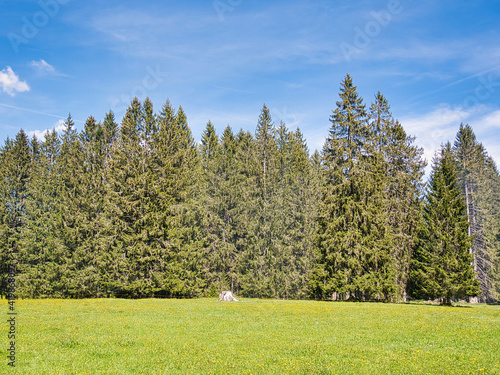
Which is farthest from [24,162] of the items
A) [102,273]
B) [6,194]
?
[102,273]

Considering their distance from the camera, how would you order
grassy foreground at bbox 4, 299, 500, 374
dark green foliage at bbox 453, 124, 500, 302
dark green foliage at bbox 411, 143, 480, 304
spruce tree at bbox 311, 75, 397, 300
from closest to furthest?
grassy foreground at bbox 4, 299, 500, 374 → dark green foliage at bbox 411, 143, 480, 304 → spruce tree at bbox 311, 75, 397, 300 → dark green foliage at bbox 453, 124, 500, 302

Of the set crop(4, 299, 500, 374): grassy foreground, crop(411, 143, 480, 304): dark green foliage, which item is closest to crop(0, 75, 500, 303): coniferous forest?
crop(411, 143, 480, 304): dark green foliage

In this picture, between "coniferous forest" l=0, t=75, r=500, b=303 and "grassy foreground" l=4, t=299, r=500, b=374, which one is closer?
"grassy foreground" l=4, t=299, r=500, b=374

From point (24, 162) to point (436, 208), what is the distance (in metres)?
46.0

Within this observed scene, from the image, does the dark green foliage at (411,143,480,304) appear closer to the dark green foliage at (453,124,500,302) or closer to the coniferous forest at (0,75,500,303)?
the coniferous forest at (0,75,500,303)

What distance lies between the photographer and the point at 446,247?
1217 inches

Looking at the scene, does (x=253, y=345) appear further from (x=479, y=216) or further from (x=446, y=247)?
(x=479, y=216)

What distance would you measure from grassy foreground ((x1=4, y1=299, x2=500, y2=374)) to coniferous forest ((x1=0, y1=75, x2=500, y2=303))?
1513 centimetres

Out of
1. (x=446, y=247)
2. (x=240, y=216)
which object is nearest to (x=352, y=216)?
(x=446, y=247)

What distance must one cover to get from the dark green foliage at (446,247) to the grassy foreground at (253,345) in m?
12.3

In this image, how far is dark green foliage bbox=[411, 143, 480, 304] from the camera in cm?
3011

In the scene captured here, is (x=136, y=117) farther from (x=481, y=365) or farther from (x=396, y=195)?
(x=481, y=365)

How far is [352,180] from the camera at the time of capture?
118 feet

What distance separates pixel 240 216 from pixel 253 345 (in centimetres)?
3317
